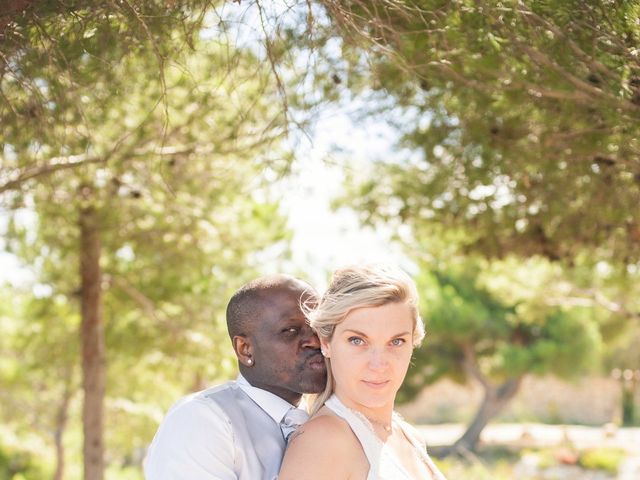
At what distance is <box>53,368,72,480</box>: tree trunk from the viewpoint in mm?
15879

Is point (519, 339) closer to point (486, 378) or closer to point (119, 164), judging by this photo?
point (486, 378)

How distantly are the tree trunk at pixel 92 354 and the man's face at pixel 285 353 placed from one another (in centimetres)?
642

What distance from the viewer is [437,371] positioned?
28.6 m

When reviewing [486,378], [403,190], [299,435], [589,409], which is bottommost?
[589,409]

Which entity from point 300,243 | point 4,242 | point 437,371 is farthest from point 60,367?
point 437,371

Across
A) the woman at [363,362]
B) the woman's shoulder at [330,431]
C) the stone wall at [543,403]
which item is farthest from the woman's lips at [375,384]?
the stone wall at [543,403]

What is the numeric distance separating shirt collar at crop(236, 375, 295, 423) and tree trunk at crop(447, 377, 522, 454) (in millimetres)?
24253

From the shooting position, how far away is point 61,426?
16.7 m

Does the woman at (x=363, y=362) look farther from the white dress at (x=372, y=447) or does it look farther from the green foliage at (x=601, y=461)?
the green foliage at (x=601, y=461)

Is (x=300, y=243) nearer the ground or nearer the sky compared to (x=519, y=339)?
nearer the sky

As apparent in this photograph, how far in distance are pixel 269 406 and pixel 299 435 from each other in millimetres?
274

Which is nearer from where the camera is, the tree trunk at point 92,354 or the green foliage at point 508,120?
the green foliage at point 508,120

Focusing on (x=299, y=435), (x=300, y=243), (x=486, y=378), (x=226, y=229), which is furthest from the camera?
(x=486, y=378)

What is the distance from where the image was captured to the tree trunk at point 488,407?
27.2m
